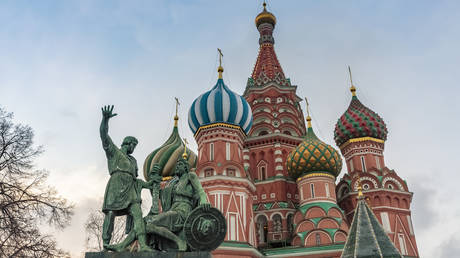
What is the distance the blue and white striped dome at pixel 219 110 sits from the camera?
81.7ft

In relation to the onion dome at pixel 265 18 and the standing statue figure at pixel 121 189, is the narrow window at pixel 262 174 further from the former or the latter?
the standing statue figure at pixel 121 189

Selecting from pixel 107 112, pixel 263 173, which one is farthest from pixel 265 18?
pixel 107 112

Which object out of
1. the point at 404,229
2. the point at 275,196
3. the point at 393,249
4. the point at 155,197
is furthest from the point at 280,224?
the point at 155,197

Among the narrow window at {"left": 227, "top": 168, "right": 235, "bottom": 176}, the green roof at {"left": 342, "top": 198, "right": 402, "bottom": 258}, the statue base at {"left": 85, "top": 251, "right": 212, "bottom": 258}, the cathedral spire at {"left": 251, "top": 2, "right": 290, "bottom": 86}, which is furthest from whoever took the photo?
the cathedral spire at {"left": 251, "top": 2, "right": 290, "bottom": 86}

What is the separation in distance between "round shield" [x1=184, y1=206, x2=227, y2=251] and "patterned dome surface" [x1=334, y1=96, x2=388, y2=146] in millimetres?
22489

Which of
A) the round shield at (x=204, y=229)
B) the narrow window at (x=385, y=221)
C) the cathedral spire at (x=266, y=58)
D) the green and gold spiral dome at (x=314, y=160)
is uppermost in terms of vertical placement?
the cathedral spire at (x=266, y=58)

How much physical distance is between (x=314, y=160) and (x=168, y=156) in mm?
10322

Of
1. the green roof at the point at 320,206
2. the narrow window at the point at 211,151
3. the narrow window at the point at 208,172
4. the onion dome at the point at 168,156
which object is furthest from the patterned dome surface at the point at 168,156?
the green roof at the point at 320,206

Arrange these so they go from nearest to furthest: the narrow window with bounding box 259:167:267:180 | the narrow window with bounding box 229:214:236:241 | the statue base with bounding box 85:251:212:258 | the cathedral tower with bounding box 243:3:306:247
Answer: the statue base with bounding box 85:251:212:258, the narrow window with bounding box 229:214:236:241, the cathedral tower with bounding box 243:3:306:247, the narrow window with bounding box 259:167:267:180

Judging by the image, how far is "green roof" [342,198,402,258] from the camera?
15.8 m

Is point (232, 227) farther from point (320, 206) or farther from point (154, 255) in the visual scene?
point (154, 255)

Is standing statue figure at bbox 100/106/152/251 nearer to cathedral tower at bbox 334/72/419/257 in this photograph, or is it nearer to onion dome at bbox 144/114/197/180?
cathedral tower at bbox 334/72/419/257

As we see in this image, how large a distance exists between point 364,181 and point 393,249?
1049 cm

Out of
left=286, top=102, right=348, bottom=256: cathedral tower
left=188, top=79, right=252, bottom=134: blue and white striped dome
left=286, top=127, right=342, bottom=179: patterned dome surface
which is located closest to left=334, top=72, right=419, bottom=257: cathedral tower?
left=286, top=127, right=342, bottom=179: patterned dome surface
